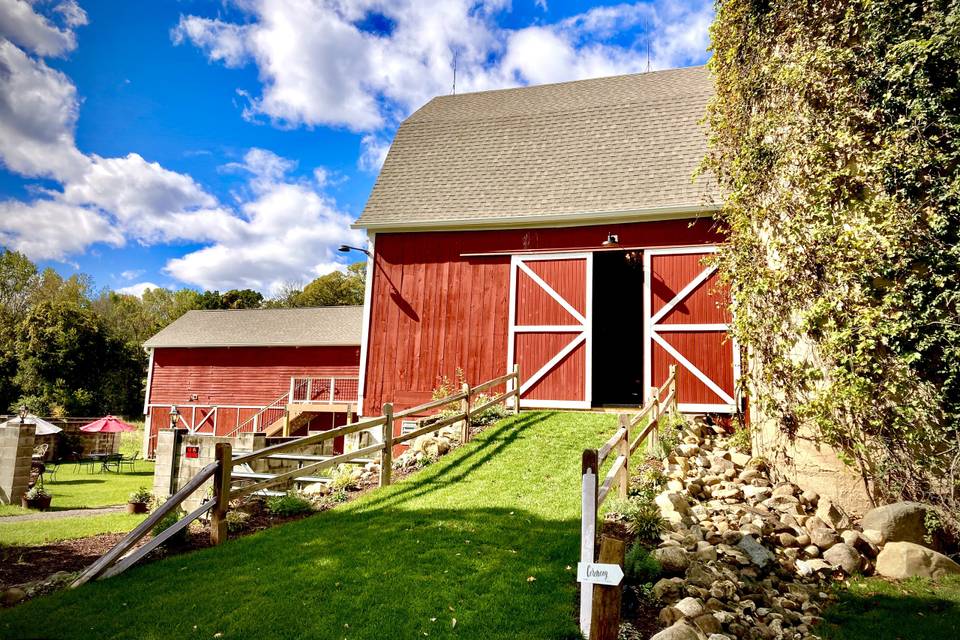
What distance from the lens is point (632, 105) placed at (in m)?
12.0

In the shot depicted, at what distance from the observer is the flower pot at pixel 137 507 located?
10.0 meters

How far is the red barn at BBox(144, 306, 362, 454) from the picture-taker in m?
20.4

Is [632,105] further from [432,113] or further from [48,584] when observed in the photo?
[48,584]

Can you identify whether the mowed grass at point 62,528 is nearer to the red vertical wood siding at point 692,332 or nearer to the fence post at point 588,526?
the fence post at point 588,526

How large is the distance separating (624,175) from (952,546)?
24.2 feet

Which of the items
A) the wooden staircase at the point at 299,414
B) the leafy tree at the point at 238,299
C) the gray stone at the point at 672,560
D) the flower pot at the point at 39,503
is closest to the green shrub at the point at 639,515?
the gray stone at the point at 672,560

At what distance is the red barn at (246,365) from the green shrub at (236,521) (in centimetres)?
1238

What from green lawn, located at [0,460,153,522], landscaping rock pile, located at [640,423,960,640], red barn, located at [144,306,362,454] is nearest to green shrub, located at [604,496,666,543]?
landscaping rock pile, located at [640,423,960,640]

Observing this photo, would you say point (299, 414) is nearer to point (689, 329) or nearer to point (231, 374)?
point (231, 374)

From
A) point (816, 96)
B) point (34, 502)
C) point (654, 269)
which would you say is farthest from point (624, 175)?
point (34, 502)

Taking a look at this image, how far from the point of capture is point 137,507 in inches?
396

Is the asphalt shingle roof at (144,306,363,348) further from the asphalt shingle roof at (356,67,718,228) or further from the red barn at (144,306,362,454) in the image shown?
the asphalt shingle roof at (356,67,718,228)

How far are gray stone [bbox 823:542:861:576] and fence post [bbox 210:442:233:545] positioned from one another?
227 inches

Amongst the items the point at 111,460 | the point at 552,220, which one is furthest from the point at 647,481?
the point at 111,460
